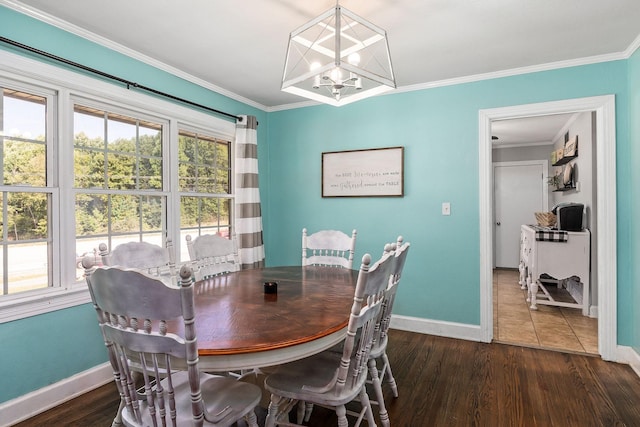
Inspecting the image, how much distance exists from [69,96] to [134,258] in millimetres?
1238

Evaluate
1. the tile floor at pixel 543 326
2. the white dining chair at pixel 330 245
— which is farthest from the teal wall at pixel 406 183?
the white dining chair at pixel 330 245

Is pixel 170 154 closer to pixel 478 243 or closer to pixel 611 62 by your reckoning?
pixel 478 243

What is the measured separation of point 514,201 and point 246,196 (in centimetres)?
543

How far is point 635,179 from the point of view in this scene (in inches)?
104

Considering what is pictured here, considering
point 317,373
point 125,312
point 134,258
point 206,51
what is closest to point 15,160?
point 134,258

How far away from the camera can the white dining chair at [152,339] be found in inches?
40.4

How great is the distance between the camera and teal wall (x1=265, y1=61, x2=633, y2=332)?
286cm

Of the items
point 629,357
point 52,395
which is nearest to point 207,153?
point 52,395

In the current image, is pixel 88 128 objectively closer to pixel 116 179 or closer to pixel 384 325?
pixel 116 179

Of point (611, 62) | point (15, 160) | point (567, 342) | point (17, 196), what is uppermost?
point (611, 62)

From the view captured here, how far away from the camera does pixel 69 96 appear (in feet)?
7.74

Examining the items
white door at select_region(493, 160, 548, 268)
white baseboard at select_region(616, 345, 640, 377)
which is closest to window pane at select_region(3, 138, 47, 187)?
white baseboard at select_region(616, 345, 640, 377)

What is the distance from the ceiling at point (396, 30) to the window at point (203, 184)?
0.69 meters

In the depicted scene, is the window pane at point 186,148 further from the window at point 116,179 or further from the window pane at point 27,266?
the window pane at point 27,266
